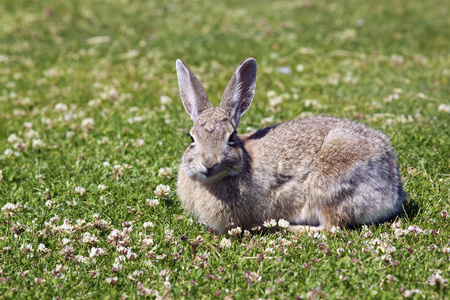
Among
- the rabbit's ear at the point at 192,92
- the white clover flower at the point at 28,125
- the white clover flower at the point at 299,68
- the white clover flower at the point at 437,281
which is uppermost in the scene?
the rabbit's ear at the point at 192,92

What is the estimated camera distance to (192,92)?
6.41 meters

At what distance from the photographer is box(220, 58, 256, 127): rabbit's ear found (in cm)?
629

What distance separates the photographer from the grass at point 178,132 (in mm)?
4871

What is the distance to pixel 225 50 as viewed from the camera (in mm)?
13453

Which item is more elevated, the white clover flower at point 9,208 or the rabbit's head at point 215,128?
the rabbit's head at point 215,128

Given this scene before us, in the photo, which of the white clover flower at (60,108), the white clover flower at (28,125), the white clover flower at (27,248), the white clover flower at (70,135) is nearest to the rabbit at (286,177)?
the white clover flower at (27,248)

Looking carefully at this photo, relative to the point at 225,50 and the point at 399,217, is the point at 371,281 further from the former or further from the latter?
the point at 225,50

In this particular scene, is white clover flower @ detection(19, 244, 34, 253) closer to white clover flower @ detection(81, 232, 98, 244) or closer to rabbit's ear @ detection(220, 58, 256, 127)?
white clover flower @ detection(81, 232, 98, 244)

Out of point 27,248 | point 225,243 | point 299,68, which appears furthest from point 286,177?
point 299,68

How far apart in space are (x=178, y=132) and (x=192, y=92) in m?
2.07

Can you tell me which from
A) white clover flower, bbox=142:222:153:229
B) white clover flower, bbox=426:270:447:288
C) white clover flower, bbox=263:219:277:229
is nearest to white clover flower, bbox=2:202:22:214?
white clover flower, bbox=142:222:153:229

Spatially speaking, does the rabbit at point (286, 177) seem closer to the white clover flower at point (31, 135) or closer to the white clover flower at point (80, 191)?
the white clover flower at point (80, 191)

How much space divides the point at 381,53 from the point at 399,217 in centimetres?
860

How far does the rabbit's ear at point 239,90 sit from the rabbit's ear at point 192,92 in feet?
0.88
